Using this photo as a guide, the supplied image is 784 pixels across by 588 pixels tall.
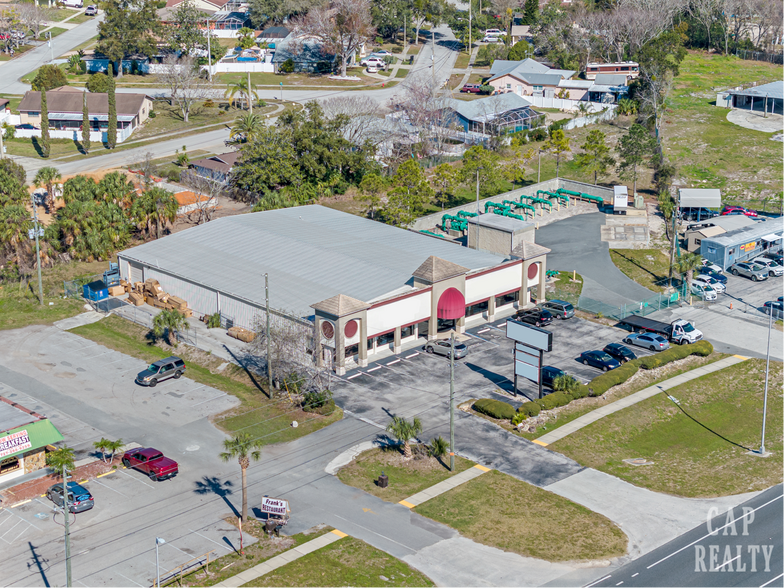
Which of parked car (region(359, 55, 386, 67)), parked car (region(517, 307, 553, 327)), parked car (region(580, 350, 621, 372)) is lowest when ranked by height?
parked car (region(580, 350, 621, 372))

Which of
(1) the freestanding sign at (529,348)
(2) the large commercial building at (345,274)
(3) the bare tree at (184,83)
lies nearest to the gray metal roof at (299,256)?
(2) the large commercial building at (345,274)

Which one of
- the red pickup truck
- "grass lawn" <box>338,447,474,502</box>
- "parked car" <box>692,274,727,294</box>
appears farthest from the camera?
"parked car" <box>692,274,727,294</box>

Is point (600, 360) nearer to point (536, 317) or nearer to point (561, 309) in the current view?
point (536, 317)

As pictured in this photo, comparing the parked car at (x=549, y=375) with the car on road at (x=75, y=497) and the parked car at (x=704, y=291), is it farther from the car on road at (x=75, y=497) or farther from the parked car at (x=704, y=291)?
the car on road at (x=75, y=497)

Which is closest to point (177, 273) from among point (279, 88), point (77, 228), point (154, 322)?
point (154, 322)

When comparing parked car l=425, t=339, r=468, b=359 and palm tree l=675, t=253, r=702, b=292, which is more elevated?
palm tree l=675, t=253, r=702, b=292

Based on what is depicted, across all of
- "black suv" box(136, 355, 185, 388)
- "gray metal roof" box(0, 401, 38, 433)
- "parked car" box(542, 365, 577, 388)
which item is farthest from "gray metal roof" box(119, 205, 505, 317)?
"gray metal roof" box(0, 401, 38, 433)

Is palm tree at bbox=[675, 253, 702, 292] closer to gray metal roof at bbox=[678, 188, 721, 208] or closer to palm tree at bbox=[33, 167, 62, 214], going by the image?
gray metal roof at bbox=[678, 188, 721, 208]
